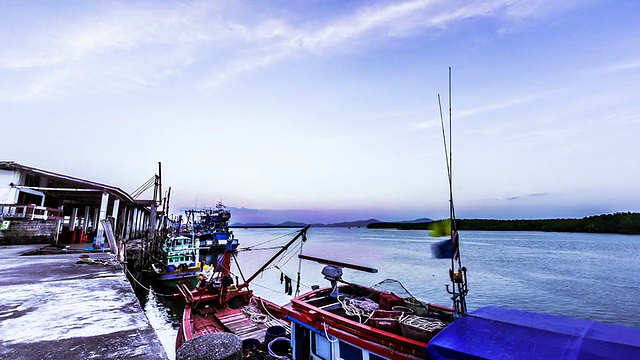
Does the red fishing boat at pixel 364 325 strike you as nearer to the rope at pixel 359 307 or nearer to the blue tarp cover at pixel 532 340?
the rope at pixel 359 307

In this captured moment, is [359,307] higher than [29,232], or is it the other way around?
[29,232]

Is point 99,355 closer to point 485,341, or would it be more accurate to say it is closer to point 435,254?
point 485,341

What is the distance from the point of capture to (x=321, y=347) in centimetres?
729

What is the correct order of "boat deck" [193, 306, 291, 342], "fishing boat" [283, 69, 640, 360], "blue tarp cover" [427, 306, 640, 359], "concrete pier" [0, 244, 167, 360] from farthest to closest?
"boat deck" [193, 306, 291, 342]
"fishing boat" [283, 69, 640, 360]
"blue tarp cover" [427, 306, 640, 359]
"concrete pier" [0, 244, 167, 360]

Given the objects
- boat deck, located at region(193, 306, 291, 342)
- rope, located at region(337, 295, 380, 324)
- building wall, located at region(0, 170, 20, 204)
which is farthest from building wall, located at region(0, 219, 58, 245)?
rope, located at region(337, 295, 380, 324)

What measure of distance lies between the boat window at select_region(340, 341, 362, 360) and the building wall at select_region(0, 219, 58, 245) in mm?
27423

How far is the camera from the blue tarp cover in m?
4.20

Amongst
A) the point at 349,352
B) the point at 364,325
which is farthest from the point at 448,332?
the point at 349,352

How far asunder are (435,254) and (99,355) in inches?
254

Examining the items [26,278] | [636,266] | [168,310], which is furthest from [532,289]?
[26,278]

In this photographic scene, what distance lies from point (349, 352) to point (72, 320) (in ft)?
18.7

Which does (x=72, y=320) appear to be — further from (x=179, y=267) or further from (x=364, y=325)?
(x=179, y=267)

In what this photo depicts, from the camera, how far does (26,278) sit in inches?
362

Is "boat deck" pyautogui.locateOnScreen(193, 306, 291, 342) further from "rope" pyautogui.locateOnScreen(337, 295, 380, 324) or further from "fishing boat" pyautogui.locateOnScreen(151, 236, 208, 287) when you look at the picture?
"fishing boat" pyautogui.locateOnScreen(151, 236, 208, 287)
